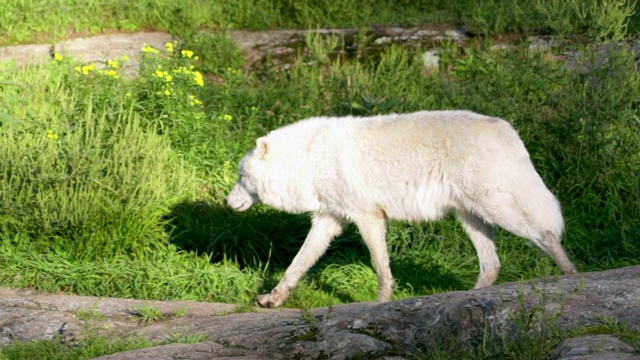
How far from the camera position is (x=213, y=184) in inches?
368

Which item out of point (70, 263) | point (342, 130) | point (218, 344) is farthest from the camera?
point (70, 263)

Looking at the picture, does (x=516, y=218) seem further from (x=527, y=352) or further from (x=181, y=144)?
(x=181, y=144)

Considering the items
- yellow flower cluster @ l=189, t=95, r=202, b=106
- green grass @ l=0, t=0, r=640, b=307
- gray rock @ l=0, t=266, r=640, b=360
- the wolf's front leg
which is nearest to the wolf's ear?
the wolf's front leg

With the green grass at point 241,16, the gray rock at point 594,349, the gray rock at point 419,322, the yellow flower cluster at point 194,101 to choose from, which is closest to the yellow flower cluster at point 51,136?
the yellow flower cluster at point 194,101

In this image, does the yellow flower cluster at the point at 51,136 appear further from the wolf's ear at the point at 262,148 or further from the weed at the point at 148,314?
the weed at the point at 148,314

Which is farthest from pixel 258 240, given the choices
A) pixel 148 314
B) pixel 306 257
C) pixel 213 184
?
pixel 148 314

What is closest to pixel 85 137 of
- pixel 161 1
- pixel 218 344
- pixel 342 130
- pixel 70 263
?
pixel 70 263

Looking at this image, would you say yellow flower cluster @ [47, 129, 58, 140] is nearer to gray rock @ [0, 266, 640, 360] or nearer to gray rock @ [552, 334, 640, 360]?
gray rock @ [0, 266, 640, 360]

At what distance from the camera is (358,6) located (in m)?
15.0

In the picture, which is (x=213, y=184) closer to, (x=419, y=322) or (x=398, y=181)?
(x=398, y=181)

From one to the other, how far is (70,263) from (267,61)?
549cm

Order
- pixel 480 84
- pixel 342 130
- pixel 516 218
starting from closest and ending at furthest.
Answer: pixel 516 218 → pixel 342 130 → pixel 480 84

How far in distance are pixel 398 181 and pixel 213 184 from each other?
2.81 meters

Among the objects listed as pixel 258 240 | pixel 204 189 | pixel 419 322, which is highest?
pixel 419 322
